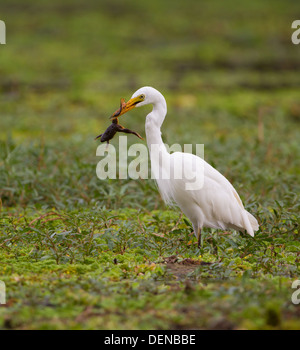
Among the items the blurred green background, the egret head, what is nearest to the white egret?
the egret head

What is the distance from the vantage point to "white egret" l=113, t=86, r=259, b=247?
4.33 m


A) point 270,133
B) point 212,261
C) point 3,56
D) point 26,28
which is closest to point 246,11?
point 26,28

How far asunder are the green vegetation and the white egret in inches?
6.5

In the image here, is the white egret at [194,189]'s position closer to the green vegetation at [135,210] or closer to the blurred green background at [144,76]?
the green vegetation at [135,210]

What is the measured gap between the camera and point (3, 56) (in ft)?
52.8

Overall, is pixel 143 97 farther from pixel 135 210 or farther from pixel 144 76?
pixel 144 76

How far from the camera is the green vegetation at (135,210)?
10.5 feet

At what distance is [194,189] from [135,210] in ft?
3.46

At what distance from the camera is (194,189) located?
439 cm

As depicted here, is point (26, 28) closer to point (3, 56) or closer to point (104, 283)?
point (3, 56)

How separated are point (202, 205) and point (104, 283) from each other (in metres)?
1.22

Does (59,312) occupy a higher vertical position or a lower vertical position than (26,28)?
lower

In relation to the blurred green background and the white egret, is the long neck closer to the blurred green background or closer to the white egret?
the white egret

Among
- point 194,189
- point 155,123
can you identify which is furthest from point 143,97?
point 194,189
